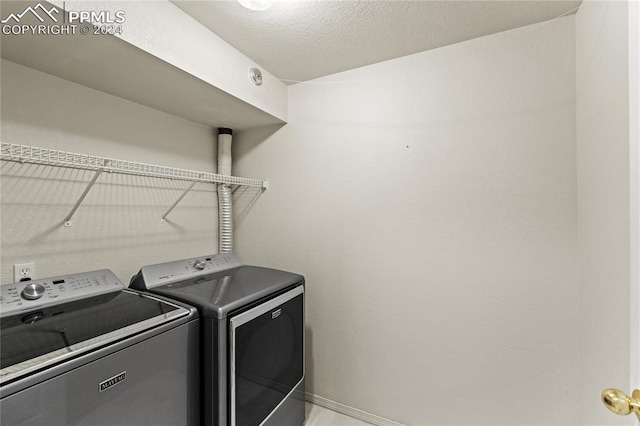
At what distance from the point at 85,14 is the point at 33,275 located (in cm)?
122

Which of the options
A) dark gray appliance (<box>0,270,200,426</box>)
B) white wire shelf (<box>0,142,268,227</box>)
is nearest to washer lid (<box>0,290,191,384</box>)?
dark gray appliance (<box>0,270,200,426</box>)

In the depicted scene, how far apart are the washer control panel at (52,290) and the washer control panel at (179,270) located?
0.11 meters

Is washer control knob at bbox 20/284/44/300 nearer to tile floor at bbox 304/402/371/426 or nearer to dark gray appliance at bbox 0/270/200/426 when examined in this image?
dark gray appliance at bbox 0/270/200/426

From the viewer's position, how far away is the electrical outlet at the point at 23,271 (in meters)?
1.34

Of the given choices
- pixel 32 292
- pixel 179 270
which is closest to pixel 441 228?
pixel 179 270

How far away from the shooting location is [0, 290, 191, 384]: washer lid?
0.81 meters

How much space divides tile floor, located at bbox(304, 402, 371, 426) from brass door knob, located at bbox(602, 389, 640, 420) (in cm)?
166

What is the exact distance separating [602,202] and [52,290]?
227cm

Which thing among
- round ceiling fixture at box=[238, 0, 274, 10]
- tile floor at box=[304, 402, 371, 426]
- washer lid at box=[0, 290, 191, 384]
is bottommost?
tile floor at box=[304, 402, 371, 426]

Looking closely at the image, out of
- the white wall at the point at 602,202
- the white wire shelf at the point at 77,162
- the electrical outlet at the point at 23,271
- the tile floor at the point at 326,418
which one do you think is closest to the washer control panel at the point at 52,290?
the electrical outlet at the point at 23,271

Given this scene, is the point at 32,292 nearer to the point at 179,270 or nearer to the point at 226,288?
the point at 179,270

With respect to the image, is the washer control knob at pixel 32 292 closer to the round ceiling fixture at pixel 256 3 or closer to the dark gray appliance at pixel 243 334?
the dark gray appliance at pixel 243 334

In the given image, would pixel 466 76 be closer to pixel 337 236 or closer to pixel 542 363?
→ pixel 337 236

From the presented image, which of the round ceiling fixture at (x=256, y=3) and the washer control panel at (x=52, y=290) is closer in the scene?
the washer control panel at (x=52, y=290)
